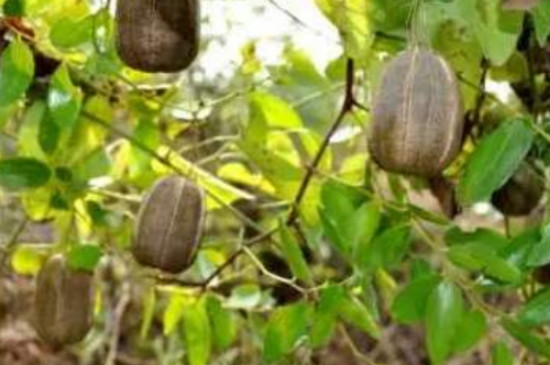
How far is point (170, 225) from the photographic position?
96cm

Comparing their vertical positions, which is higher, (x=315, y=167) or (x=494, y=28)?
(x=494, y=28)

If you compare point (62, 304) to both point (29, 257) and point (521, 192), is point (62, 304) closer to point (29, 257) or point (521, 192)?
point (29, 257)

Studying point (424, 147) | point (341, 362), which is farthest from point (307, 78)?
point (341, 362)

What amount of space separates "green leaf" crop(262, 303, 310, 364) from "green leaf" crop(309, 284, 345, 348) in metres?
0.02

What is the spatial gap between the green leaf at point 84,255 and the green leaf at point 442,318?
29 centimetres

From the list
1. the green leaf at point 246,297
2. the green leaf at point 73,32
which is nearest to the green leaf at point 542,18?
the green leaf at point 73,32

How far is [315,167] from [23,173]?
24cm

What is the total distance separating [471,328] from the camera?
0.95 metres

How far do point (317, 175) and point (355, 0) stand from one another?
25 centimetres

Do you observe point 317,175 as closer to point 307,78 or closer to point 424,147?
point 307,78

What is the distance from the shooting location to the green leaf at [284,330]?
3.25 ft

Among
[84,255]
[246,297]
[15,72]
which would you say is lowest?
[246,297]

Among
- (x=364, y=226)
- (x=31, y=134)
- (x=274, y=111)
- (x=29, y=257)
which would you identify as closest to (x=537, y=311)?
(x=364, y=226)

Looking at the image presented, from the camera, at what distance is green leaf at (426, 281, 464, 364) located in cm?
91
